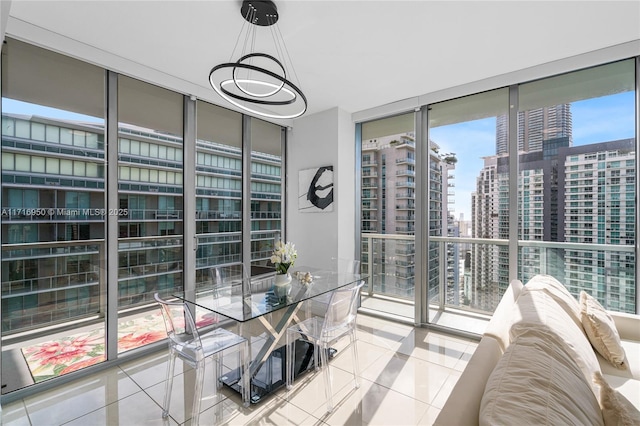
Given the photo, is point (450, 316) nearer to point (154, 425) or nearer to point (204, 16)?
point (154, 425)

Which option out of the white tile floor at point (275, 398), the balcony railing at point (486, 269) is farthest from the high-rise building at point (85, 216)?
the balcony railing at point (486, 269)

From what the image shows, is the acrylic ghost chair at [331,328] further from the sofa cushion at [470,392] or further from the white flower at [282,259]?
the sofa cushion at [470,392]

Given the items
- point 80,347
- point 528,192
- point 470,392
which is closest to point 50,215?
point 80,347

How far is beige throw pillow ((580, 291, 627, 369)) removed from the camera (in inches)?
74.7

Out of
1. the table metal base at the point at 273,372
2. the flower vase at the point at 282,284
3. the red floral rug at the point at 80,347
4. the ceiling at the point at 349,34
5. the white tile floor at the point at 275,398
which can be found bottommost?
the white tile floor at the point at 275,398

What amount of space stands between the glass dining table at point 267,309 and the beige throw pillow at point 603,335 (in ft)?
5.61

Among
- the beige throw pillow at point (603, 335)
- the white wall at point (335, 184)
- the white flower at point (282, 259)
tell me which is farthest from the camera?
the white wall at point (335, 184)

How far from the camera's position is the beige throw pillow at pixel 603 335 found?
1.90m

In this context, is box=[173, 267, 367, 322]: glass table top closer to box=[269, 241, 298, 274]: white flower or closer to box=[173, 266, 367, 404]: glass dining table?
box=[173, 266, 367, 404]: glass dining table

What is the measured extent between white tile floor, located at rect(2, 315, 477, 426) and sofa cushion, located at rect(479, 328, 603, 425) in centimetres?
129

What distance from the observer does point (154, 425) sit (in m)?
2.06

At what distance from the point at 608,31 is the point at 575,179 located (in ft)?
4.11

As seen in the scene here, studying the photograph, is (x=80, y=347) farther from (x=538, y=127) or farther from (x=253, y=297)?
(x=538, y=127)

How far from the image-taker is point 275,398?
7.79 ft
